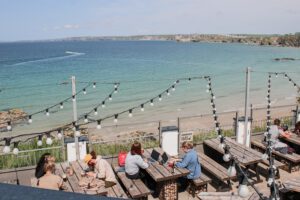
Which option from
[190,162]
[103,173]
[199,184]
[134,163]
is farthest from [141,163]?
[199,184]

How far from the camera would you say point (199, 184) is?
8.41 metres

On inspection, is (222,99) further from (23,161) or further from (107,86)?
(23,161)

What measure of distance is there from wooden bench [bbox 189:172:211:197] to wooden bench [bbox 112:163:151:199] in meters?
1.32

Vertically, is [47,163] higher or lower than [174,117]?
higher

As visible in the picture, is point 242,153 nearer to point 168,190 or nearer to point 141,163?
point 168,190

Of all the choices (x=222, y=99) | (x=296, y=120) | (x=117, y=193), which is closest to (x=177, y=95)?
(x=222, y=99)

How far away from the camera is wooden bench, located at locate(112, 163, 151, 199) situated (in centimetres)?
749

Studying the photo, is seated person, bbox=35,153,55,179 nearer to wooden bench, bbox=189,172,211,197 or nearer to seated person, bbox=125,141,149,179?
seated person, bbox=125,141,149,179

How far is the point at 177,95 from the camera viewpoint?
33500mm

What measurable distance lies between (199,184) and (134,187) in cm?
163

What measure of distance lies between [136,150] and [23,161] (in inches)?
143

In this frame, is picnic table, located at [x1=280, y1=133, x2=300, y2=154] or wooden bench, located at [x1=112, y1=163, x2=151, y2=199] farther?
picnic table, located at [x1=280, y1=133, x2=300, y2=154]

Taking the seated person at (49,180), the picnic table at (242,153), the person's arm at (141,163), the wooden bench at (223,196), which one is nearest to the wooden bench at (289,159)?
the picnic table at (242,153)

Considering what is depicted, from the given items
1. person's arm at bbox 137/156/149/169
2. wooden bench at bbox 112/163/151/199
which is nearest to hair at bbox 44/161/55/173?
wooden bench at bbox 112/163/151/199
